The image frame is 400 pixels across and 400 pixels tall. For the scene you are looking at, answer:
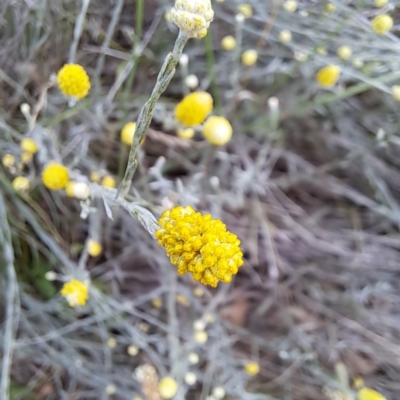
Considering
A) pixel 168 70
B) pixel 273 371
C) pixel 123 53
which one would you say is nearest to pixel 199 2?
pixel 168 70

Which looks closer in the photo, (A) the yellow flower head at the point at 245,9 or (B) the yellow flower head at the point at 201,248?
(B) the yellow flower head at the point at 201,248

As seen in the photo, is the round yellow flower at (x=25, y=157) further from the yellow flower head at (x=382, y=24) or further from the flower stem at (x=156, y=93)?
the yellow flower head at (x=382, y=24)

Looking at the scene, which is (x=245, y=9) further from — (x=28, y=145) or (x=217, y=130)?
(x=28, y=145)

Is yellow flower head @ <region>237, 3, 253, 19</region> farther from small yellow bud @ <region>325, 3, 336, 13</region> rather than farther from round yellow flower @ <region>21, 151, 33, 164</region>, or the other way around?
round yellow flower @ <region>21, 151, 33, 164</region>

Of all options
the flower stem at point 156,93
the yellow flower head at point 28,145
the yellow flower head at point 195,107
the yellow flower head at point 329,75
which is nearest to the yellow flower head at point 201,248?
the flower stem at point 156,93

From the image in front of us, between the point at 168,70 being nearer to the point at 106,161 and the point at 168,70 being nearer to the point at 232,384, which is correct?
the point at 106,161

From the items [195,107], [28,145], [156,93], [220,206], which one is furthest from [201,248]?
[220,206]

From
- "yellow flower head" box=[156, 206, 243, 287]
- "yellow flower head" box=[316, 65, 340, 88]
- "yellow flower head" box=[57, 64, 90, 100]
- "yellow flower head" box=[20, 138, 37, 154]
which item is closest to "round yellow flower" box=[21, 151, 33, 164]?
"yellow flower head" box=[20, 138, 37, 154]
